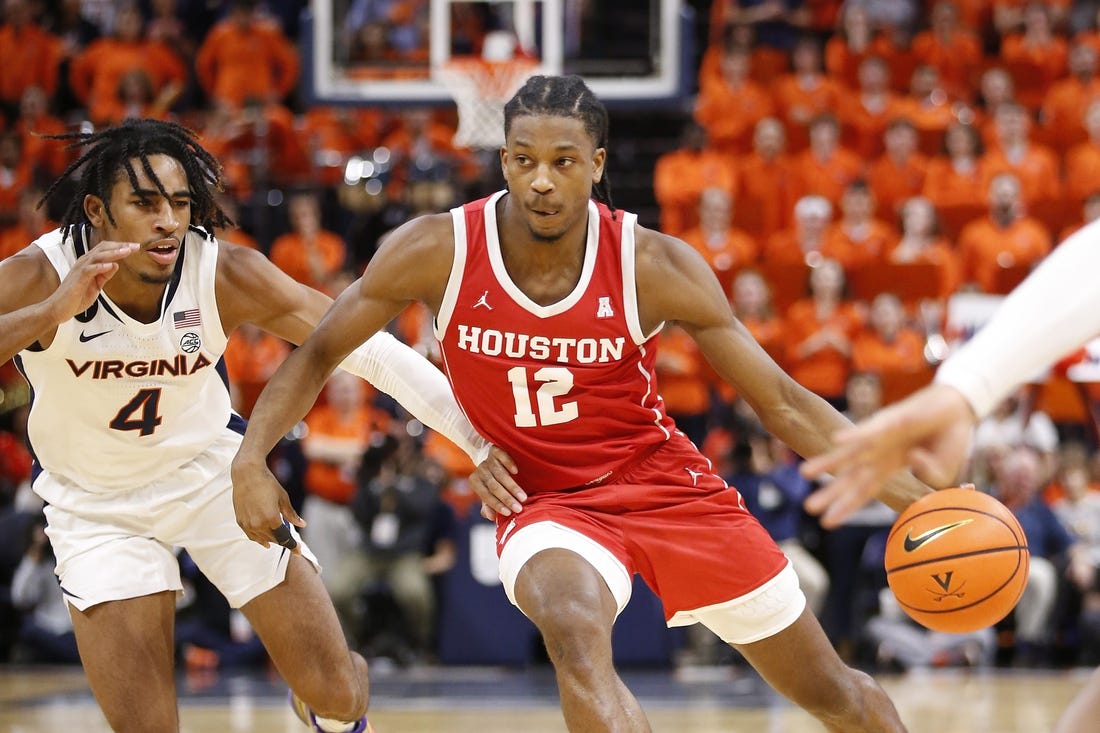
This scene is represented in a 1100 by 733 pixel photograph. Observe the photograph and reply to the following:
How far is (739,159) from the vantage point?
12.5 metres

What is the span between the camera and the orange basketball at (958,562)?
12.8ft

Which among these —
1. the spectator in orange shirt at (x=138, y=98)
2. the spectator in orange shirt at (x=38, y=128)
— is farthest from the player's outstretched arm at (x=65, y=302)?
the spectator in orange shirt at (x=38, y=128)

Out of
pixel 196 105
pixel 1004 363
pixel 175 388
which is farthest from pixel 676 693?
pixel 196 105

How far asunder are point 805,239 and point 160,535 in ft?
24.3

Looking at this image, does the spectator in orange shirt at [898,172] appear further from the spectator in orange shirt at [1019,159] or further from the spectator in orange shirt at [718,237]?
the spectator in orange shirt at [718,237]

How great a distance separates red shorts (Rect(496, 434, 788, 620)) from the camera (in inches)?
160

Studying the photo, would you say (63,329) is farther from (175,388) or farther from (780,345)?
(780,345)

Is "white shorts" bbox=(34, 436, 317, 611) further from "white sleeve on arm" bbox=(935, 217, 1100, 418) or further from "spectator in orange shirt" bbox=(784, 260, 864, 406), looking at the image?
"spectator in orange shirt" bbox=(784, 260, 864, 406)

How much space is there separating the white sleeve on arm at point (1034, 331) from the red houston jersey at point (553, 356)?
5.99ft

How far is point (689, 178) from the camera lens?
1202 cm

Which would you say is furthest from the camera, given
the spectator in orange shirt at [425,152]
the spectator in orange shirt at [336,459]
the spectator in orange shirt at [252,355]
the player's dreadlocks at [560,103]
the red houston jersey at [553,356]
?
the spectator in orange shirt at [425,152]

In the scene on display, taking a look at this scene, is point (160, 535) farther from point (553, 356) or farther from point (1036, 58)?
point (1036, 58)

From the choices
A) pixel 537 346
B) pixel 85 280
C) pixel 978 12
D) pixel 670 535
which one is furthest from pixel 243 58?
pixel 670 535

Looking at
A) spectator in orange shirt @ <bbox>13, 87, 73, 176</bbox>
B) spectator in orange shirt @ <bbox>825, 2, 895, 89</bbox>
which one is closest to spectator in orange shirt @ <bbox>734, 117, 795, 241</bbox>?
spectator in orange shirt @ <bbox>825, 2, 895, 89</bbox>
